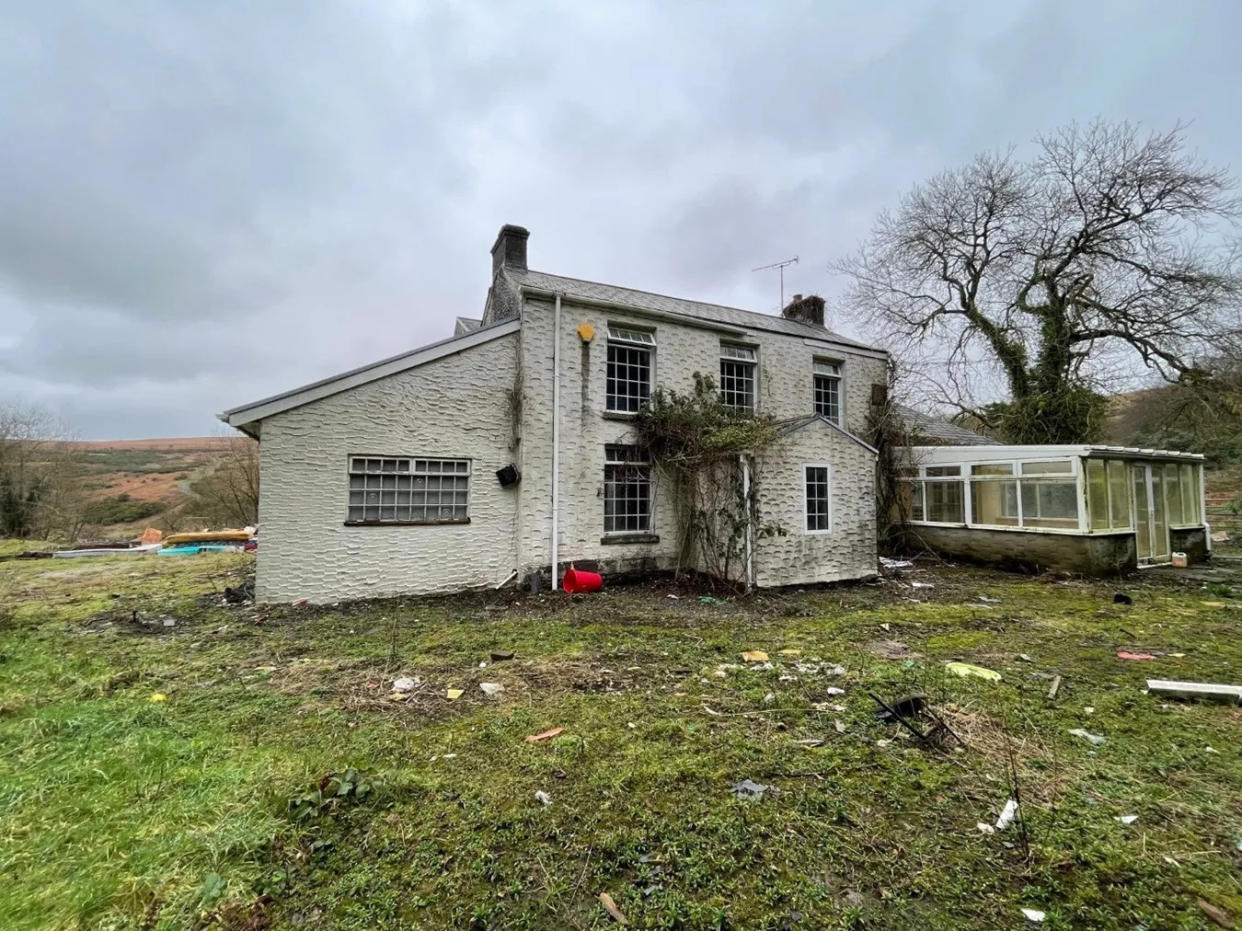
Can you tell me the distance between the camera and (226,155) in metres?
11.1

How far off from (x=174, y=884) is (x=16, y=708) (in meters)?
3.74

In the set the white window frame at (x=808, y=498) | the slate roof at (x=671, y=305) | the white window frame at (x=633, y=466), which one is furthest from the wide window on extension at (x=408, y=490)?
the white window frame at (x=808, y=498)

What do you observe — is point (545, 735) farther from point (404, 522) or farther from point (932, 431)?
point (932, 431)

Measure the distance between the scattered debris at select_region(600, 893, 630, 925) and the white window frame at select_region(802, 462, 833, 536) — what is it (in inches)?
369

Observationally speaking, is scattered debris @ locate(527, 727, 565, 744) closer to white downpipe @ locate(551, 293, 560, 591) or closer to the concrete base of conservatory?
white downpipe @ locate(551, 293, 560, 591)

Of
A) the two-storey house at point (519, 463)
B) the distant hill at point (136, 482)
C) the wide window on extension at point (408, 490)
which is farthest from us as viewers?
the distant hill at point (136, 482)

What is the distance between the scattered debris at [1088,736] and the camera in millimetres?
3748

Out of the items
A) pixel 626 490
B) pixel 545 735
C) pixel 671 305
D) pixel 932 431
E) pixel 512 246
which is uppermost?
pixel 512 246

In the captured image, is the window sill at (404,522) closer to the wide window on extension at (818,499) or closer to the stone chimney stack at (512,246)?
the stone chimney stack at (512,246)

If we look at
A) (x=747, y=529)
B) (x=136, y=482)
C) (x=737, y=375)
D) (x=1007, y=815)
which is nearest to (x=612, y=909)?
(x=1007, y=815)

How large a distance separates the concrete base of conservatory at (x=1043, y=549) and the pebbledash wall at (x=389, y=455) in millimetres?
12078

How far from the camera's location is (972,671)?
17.4ft

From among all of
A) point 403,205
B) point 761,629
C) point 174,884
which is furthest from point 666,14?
point 174,884

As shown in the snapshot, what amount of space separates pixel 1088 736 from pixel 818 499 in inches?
292
